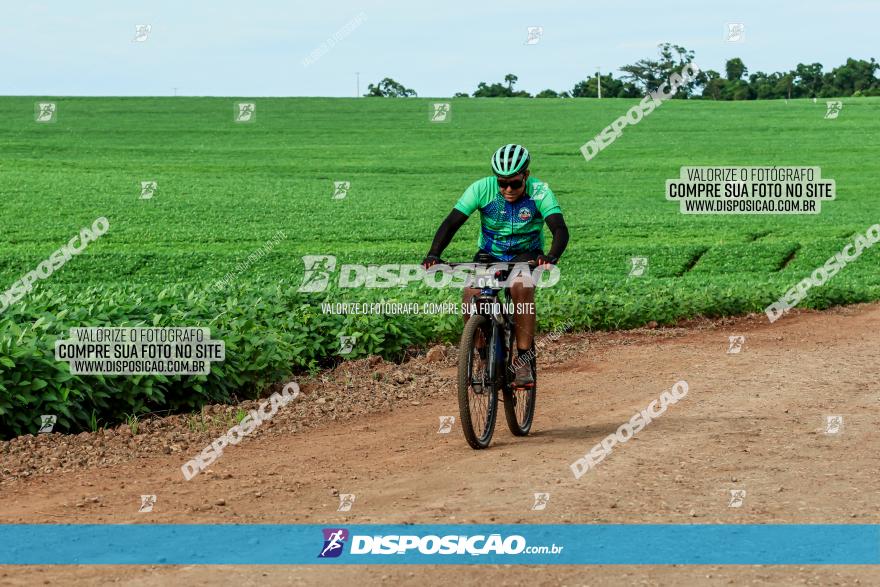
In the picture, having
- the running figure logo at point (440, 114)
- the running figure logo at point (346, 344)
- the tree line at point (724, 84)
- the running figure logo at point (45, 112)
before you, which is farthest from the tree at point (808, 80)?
the running figure logo at point (346, 344)

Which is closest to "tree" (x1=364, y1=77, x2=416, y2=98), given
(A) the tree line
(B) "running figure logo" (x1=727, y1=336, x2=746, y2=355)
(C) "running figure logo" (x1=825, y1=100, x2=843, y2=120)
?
(A) the tree line

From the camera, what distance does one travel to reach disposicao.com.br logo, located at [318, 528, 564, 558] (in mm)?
6234

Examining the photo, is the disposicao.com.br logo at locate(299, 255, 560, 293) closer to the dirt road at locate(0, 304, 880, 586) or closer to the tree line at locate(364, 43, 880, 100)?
the dirt road at locate(0, 304, 880, 586)

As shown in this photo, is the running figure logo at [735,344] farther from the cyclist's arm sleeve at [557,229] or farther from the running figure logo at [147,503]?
the running figure logo at [147,503]

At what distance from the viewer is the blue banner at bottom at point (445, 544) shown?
20.1 ft

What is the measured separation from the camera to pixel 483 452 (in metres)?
8.59

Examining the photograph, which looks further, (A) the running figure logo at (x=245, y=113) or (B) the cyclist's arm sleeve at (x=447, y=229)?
(A) the running figure logo at (x=245, y=113)

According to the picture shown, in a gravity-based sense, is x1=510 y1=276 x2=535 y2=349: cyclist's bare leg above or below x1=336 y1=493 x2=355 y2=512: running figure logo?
above

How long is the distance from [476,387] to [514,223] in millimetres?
1329

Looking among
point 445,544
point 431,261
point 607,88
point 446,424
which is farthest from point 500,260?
point 607,88

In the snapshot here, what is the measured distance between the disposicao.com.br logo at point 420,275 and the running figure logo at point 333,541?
2.55 metres

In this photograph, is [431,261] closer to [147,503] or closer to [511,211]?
[511,211]

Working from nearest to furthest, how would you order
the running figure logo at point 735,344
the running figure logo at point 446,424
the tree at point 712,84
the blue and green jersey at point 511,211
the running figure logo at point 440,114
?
the blue and green jersey at point 511,211, the running figure logo at point 446,424, the running figure logo at point 735,344, the running figure logo at point 440,114, the tree at point 712,84

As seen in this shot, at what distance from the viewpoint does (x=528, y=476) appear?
7.69 m
